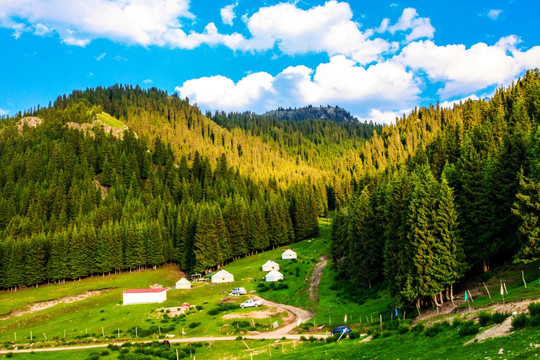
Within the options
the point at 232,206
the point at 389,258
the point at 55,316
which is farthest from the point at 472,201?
the point at 232,206

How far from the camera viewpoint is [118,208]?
138m

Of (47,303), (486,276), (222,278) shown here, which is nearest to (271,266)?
(222,278)

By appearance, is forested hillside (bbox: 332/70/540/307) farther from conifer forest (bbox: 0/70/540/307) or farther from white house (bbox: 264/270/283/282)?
white house (bbox: 264/270/283/282)

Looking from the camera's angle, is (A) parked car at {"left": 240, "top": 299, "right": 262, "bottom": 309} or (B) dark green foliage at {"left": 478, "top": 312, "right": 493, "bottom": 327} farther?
(A) parked car at {"left": 240, "top": 299, "right": 262, "bottom": 309}

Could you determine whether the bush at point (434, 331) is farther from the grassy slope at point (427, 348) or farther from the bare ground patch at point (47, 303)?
the bare ground patch at point (47, 303)

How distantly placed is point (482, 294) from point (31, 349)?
198ft

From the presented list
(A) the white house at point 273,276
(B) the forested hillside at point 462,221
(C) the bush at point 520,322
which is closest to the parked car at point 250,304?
(A) the white house at point 273,276

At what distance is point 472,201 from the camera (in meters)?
49.5

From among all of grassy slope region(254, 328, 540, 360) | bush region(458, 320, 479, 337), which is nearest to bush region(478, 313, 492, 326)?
bush region(458, 320, 479, 337)

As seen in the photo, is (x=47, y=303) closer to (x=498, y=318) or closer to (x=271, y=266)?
(x=271, y=266)

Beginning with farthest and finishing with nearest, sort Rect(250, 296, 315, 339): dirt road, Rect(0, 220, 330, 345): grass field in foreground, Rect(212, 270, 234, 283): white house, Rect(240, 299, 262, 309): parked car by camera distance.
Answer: Rect(212, 270, 234, 283): white house < Rect(240, 299, 262, 309): parked car < Rect(0, 220, 330, 345): grass field in foreground < Rect(250, 296, 315, 339): dirt road

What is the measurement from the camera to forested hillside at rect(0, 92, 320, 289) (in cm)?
10850

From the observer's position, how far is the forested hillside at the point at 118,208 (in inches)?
4272

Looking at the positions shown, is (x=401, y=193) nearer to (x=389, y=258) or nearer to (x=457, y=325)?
(x=389, y=258)
